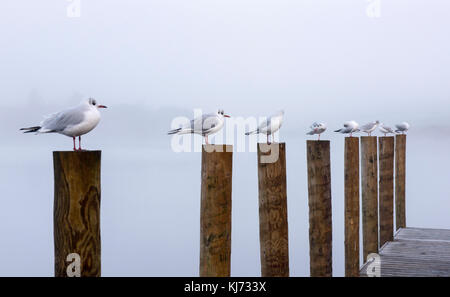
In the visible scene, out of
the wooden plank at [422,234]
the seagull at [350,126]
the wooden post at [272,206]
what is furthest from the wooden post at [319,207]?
the seagull at [350,126]

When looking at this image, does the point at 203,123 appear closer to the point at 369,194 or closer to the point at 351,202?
the point at 351,202

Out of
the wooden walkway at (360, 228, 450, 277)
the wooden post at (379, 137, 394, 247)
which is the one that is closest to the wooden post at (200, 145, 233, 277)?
the wooden walkway at (360, 228, 450, 277)

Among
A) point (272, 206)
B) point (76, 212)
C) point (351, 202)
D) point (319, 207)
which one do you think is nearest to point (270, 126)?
point (319, 207)

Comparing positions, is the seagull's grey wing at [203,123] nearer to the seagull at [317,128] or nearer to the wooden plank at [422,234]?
the seagull at [317,128]

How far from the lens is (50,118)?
5617 millimetres

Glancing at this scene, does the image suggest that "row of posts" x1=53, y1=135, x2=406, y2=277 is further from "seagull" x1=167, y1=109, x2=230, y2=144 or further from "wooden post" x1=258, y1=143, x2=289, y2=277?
"seagull" x1=167, y1=109, x2=230, y2=144

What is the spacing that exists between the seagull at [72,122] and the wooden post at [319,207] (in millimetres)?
3184

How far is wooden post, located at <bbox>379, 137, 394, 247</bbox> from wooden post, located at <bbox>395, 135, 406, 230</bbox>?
212cm

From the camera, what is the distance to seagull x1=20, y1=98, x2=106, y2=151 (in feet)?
18.0

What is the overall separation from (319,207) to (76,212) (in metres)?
4.11

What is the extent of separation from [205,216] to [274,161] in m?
1.38

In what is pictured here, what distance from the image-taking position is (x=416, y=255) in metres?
10.3

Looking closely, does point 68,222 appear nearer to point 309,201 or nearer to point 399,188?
point 309,201
